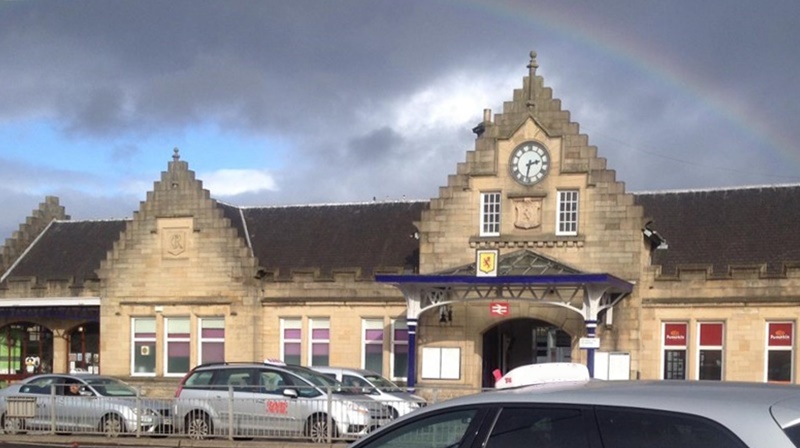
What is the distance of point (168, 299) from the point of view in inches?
1378

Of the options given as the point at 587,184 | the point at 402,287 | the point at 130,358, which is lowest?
the point at 130,358

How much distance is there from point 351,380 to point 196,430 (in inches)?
175

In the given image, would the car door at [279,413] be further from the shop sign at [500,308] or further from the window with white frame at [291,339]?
the window with white frame at [291,339]

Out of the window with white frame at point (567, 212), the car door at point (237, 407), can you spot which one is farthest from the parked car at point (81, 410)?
the window with white frame at point (567, 212)

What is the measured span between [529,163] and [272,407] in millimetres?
Answer: 14189

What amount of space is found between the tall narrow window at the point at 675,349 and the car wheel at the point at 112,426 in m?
16.1

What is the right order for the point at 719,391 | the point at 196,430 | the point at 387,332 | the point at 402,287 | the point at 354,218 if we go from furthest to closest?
the point at 354,218
the point at 387,332
the point at 402,287
the point at 196,430
the point at 719,391

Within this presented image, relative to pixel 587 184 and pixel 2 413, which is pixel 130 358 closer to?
pixel 2 413

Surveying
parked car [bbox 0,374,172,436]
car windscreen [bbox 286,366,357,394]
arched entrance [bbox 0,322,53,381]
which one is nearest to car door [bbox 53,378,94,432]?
parked car [bbox 0,374,172,436]

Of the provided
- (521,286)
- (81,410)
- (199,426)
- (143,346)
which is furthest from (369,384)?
(143,346)

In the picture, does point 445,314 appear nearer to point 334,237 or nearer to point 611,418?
point 334,237

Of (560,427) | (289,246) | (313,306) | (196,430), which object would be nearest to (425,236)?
(313,306)

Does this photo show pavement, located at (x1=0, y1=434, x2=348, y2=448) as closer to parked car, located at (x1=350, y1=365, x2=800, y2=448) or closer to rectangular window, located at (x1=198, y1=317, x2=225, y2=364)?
parked car, located at (x1=350, y1=365, x2=800, y2=448)

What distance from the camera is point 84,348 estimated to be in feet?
126
